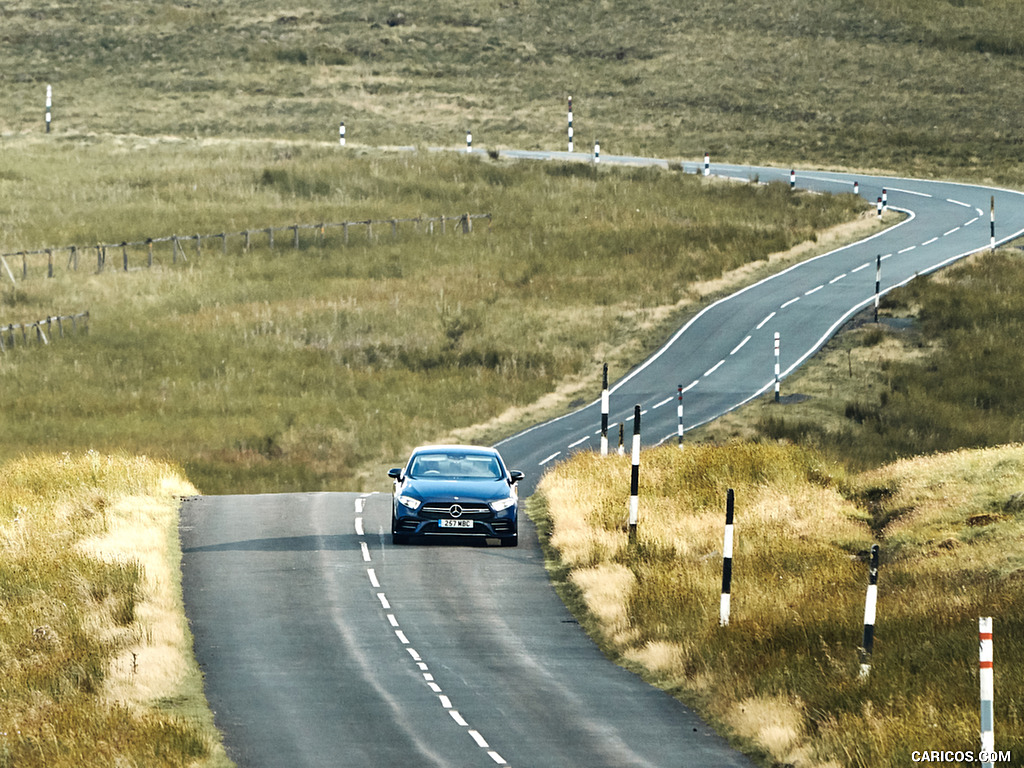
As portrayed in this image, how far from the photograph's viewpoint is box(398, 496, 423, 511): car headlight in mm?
23281

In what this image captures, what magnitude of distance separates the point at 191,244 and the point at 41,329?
1209 centimetres

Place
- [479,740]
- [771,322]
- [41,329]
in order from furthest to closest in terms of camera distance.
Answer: [771,322], [41,329], [479,740]

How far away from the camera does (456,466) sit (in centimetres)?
2438

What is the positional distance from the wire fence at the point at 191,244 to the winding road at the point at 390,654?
24.2m

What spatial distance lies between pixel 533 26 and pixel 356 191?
132ft

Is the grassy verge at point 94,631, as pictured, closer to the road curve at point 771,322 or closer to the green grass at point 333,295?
the green grass at point 333,295

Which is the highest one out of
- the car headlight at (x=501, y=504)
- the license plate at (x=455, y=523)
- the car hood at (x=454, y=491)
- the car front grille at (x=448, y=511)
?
the car hood at (x=454, y=491)

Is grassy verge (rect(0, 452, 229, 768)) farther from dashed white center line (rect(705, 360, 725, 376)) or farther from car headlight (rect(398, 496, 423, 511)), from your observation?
dashed white center line (rect(705, 360, 725, 376))

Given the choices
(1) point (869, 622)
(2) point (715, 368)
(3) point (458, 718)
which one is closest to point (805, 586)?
(1) point (869, 622)

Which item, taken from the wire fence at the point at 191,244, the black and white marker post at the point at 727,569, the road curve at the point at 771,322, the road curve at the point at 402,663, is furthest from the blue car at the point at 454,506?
the wire fence at the point at 191,244

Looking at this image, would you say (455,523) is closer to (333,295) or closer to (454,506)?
(454,506)

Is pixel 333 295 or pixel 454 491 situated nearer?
pixel 454 491

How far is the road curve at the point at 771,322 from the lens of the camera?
3772 cm

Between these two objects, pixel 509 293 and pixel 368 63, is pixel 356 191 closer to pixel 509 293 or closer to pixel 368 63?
pixel 509 293
